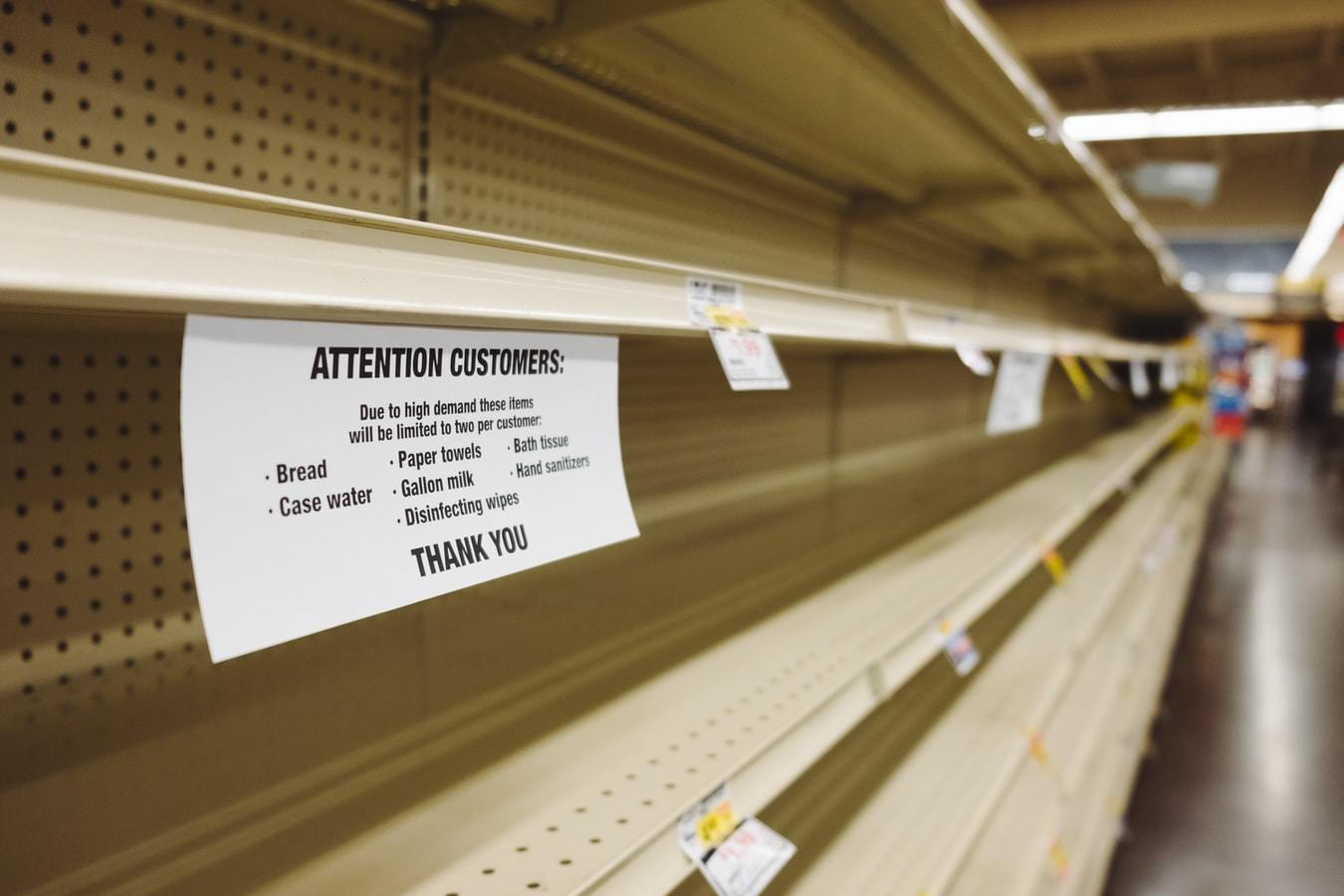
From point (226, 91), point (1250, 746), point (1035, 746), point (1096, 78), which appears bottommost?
point (1250, 746)

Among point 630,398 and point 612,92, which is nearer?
point 612,92

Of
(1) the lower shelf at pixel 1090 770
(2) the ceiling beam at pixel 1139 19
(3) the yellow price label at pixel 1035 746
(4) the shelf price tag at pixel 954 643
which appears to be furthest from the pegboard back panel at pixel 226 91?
(2) the ceiling beam at pixel 1139 19

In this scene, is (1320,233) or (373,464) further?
(1320,233)

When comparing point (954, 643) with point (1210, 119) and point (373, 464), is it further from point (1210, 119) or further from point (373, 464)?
point (1210, 119)

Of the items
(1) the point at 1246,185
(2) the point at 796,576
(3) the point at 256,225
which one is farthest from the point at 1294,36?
(3) the point at 256,225

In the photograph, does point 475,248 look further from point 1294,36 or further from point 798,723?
point 1294,36

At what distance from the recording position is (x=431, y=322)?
60cm

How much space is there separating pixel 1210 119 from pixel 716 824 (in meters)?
6.72

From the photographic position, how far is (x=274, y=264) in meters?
0.47

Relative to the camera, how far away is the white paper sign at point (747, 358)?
80 centimetres

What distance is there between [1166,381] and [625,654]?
4377 mm

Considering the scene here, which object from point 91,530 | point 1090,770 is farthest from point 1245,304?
point 91,530

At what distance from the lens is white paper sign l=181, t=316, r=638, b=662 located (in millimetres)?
474

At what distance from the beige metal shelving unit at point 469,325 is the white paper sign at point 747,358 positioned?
0.17ft
